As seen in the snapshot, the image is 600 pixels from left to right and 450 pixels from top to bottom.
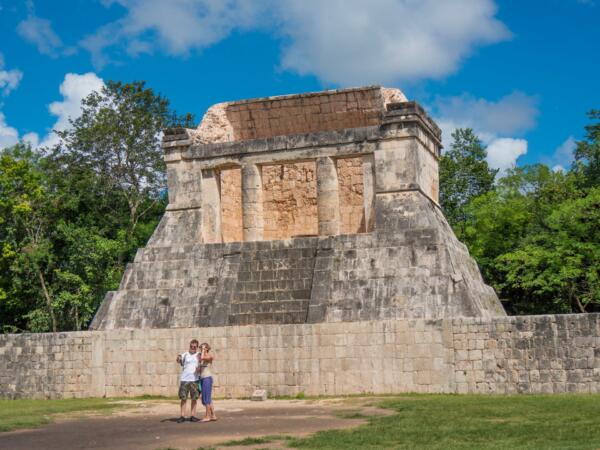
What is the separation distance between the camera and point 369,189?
811 inches

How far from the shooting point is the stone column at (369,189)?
2048cm

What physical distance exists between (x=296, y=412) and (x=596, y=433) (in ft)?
17.3

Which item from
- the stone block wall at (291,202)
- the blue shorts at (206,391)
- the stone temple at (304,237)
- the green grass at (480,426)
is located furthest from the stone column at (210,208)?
the blue shorts at (206,391)

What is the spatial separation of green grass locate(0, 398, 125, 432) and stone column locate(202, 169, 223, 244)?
4.76m

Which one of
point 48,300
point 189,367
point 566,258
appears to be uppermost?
point 566,258

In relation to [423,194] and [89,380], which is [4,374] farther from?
[423,194]

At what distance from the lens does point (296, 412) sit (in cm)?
1457

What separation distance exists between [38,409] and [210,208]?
21.9 feet

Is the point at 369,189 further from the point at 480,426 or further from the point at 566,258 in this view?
the point at 480,426

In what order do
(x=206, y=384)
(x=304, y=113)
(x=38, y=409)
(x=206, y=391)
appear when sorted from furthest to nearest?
(x=304, y=113)
(x=38, y=409)
(x=206, y=384)
(x=206, y=391)

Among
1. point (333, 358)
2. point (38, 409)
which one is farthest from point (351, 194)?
point (38, 409)

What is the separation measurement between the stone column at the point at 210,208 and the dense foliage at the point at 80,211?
959 centimetres

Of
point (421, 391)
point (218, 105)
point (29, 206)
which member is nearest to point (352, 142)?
point (218, 105)

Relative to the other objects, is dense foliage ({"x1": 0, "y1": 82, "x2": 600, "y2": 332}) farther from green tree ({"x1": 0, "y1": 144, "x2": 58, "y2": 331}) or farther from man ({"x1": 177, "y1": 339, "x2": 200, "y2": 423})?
man ({"x1": 177, "y1": 339, "x2": 200, "y2": 423})
